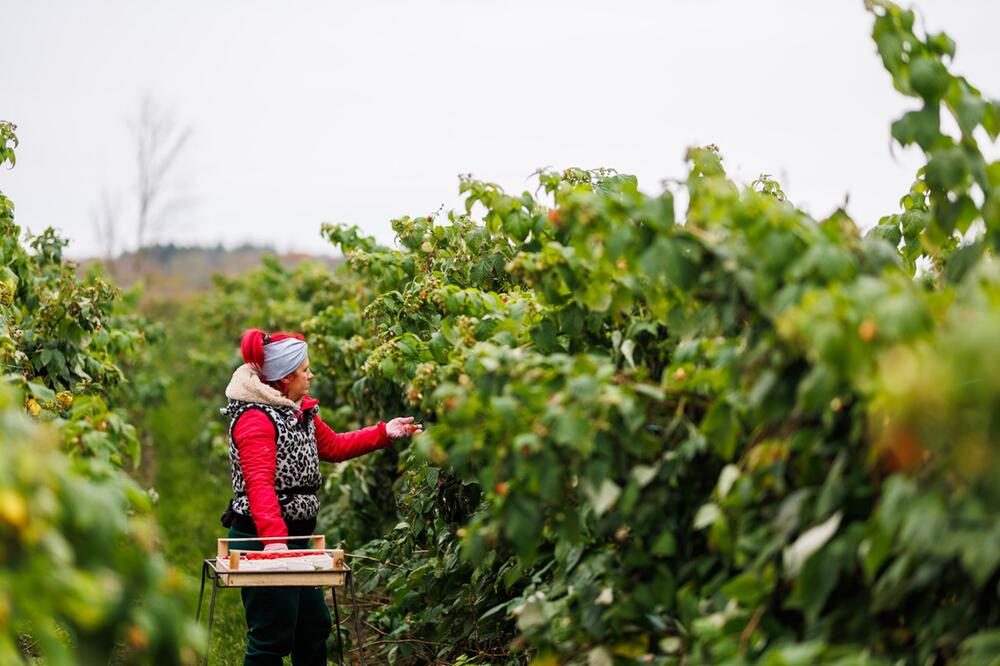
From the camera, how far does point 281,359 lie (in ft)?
15.7

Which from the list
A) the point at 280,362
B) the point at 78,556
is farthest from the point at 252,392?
the point at 78,556

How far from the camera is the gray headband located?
4.78m

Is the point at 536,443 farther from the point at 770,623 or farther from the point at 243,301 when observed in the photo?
the point at 243,301

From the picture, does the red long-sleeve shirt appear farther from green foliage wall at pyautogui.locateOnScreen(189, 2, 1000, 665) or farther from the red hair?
green foliage wall at pyautogui.locateOnScreen(189, 2, 1000, 665)

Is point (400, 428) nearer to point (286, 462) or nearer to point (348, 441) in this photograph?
point (348, 441)

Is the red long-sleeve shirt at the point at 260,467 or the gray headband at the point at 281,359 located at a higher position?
the gray headband at the point at 281,359

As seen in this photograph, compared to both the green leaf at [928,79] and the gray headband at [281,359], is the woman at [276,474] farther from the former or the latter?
the green leaf at [928,79]

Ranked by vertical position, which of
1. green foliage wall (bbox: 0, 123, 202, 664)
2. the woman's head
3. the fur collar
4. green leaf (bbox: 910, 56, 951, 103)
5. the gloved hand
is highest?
the woman's head

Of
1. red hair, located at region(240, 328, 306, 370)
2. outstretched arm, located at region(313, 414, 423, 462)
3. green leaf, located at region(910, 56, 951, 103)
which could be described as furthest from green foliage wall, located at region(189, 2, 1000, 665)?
outstretched arm, located at region(313, 414, 423, 462)

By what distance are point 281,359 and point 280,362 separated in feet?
0.04

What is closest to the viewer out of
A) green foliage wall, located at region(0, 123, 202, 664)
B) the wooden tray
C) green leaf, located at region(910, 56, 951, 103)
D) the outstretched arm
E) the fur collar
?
green foliage wall, located at region(0, 123, 202, 664)

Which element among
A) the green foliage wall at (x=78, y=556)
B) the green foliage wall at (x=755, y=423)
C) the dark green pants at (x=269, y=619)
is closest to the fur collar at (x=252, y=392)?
the dark green pants at (x=269, y=619)

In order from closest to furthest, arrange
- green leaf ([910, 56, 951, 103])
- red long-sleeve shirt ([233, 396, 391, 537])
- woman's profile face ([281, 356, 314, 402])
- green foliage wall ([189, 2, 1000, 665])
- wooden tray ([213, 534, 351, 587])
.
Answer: green foliage wall ([189, 2, 1000, 665])
green leaf ([910, 56, 951, 103])
wooden tray ([213, 534, 351, 587])
red long-sleeve shirt ([233, 396, 391, 537])
woman's profile face ([281, 356, 314, 402])

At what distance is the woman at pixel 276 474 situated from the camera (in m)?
4.60
